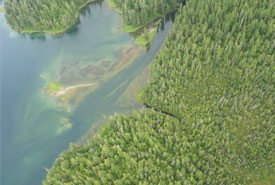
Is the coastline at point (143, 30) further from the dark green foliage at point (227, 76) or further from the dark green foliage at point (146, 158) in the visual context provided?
the dark green foliage at point (146, 158)

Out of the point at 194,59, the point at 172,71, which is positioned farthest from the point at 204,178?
the point at 194,59

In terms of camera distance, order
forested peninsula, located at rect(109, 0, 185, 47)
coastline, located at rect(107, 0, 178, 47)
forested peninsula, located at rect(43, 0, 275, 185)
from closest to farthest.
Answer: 1. forested peninsula, located at rect(43, 0, 275, 185)
2. coastline, located at rect(107, 0, 178, 47)
3. forested peninsula, located at rect(109, 0, 185, 47)

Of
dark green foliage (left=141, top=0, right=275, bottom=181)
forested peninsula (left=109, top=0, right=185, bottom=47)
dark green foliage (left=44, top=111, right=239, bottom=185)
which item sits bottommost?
dark green foliage (left=44, top=111, right=239, bottom=185)

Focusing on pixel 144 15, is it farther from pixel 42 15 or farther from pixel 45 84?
pixel 45 84

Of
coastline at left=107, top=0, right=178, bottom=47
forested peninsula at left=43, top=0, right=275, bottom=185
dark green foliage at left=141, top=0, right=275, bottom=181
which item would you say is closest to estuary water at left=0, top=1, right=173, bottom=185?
coastline at left=107, top=0, right=178, bottom=47

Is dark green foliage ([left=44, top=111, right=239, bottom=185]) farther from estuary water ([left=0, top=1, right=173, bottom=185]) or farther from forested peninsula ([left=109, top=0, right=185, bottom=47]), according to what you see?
forested peninsula ([left=109, top=0, right=185, bottom=47])

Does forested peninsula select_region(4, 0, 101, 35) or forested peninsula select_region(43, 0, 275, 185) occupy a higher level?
forested peninsula select_region(4, 0, 101, 35)

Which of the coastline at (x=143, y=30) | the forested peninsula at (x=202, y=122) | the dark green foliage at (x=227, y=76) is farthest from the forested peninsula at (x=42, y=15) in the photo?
the forested peninsula at (x=202, y=122)
